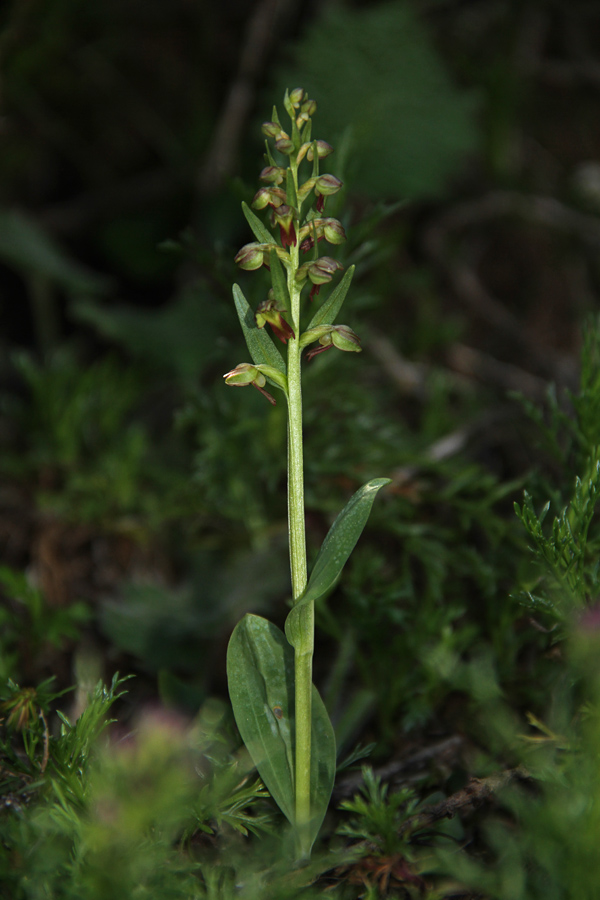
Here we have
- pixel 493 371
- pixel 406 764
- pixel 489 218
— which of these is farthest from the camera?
pixel 489 218

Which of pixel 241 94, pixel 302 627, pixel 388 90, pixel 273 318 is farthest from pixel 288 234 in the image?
pixel 241 94

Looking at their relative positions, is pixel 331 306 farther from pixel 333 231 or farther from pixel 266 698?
pixel 266 698

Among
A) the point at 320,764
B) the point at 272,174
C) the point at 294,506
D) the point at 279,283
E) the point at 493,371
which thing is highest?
the point at 272,174

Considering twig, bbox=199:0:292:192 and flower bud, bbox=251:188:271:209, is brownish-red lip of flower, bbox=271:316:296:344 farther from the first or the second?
twig, bbox=199:0:292:192

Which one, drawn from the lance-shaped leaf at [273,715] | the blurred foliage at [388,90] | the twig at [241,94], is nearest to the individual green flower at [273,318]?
the lance-shaped leaf at [273,715]

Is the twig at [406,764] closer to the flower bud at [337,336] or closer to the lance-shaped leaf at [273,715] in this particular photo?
the lance-shaped leaf at [273,715]

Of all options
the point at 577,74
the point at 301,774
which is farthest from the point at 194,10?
the point at 301,774
